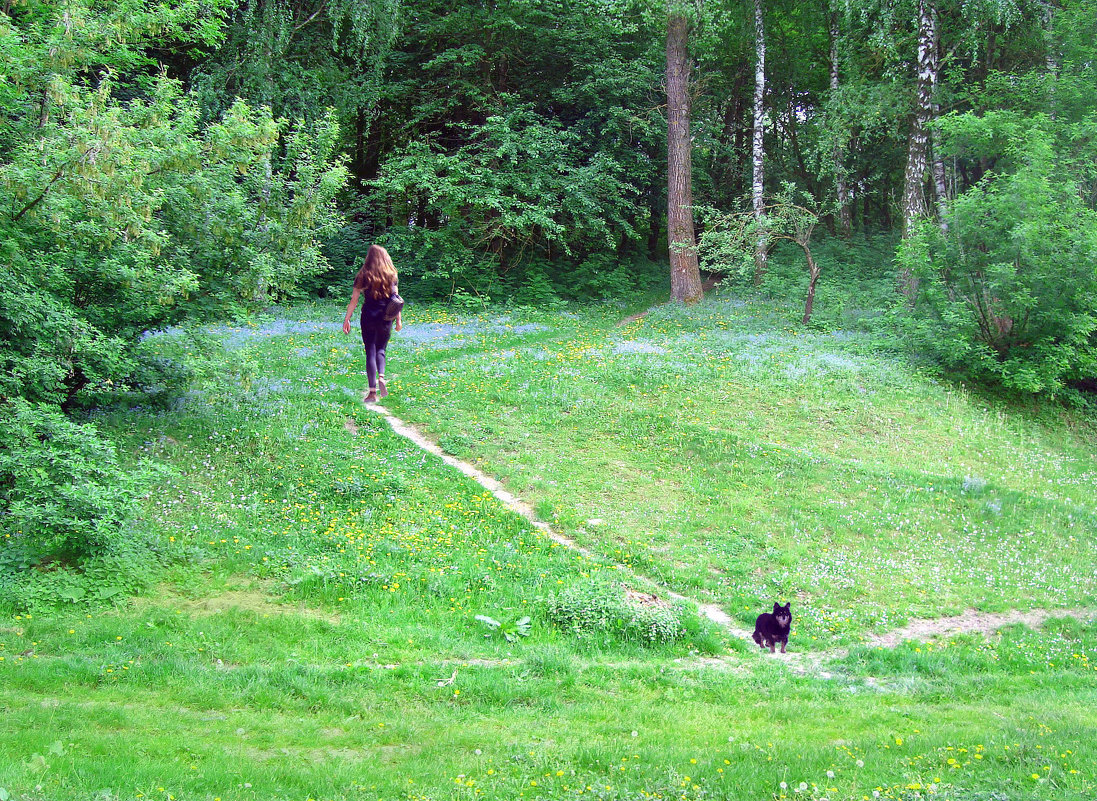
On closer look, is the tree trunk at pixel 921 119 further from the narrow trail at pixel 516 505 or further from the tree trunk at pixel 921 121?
the narrow trail at pixel 516 505

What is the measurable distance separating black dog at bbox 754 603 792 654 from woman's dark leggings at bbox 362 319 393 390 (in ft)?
17.2

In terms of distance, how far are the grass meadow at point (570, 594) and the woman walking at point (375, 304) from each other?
3.22 m

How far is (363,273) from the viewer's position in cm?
803

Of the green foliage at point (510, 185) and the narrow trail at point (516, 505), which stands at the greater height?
the green foliage at point (510, 185)

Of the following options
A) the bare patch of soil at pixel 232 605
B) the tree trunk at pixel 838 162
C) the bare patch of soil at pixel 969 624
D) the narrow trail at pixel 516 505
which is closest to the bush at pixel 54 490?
the bare patch of soil at pixel 232 605

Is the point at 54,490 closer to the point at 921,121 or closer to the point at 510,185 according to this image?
the point at 510,185

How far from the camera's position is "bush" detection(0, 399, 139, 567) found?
10.1 m

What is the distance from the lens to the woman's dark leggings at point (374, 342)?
28.0ft

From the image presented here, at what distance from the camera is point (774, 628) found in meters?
9.44

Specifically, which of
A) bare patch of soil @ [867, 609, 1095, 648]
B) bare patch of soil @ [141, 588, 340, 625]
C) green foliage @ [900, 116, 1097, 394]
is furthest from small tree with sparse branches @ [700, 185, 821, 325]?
bare patch of soil @ [141, 588, 340, 625]

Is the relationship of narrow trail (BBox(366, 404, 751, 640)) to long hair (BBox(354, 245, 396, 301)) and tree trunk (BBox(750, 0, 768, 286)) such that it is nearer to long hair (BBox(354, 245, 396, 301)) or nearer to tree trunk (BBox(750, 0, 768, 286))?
long hair (BBox(354, 245, 396, 301))

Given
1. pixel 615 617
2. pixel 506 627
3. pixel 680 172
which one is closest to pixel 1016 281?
pixel 680 172

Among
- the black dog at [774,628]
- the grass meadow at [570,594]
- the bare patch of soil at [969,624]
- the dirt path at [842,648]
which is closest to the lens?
the grass meadow at [570,594]

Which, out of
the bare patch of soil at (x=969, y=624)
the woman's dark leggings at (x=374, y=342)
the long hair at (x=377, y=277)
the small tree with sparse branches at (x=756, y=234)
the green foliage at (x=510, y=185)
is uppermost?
the green foliage at (x=510, y=185)
